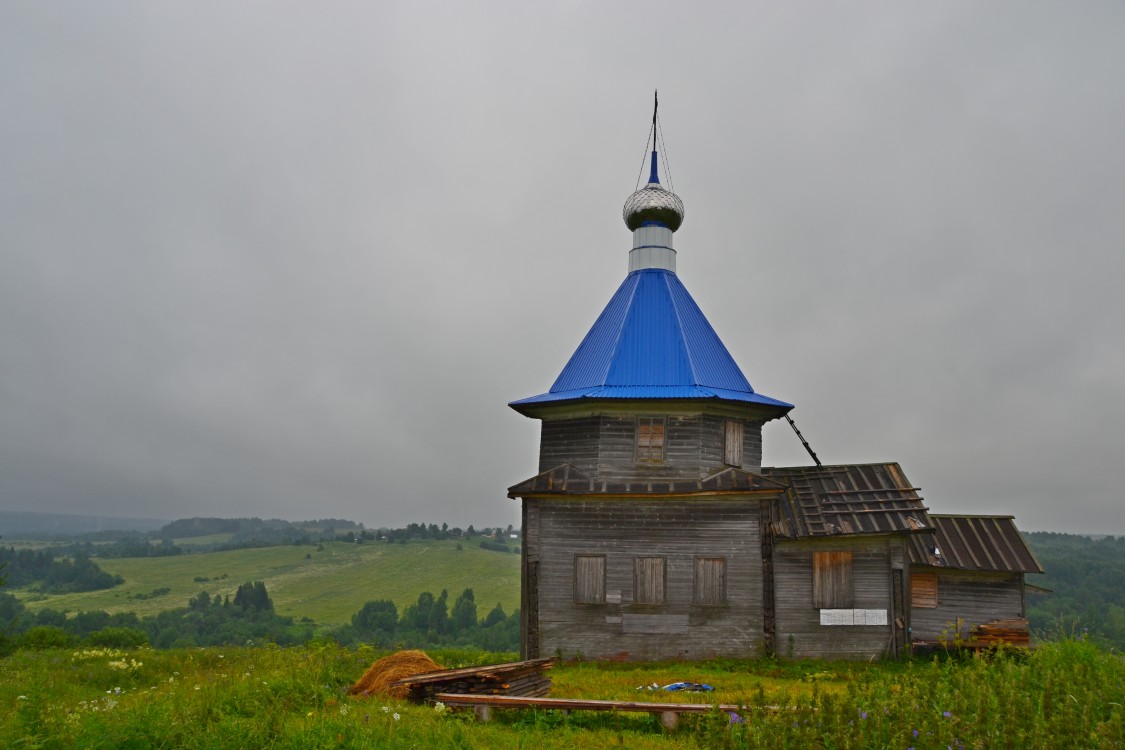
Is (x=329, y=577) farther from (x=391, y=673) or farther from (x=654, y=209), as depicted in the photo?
(x=391, y=673)

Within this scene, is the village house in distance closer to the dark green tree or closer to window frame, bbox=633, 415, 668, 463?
window frame, bbox=633, 415, 668, 463

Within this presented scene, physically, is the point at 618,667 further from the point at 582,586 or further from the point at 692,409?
the point at 692,409

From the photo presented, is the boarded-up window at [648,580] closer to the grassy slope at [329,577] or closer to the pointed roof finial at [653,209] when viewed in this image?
the pointed roof finial at [653,209]

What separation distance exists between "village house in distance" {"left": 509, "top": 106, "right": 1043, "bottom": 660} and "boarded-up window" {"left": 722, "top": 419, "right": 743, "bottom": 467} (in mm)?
54

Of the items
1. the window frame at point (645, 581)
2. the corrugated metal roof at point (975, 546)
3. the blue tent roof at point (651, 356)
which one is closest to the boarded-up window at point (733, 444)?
the blue tent roof at point (651, 356)

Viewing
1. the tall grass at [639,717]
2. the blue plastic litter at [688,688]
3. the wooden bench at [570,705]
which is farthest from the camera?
the blue plastic litter at [688,688]

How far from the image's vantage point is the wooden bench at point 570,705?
9312 mm

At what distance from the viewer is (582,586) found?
18297mm

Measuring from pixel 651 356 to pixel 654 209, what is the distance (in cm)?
617

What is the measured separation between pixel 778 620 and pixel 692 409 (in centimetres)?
590

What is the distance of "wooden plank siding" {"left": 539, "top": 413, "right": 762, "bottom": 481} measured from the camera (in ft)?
61.9

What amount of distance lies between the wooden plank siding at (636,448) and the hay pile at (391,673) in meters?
7.55

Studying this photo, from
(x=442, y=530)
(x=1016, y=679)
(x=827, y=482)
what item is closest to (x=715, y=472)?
(x=827, y=482)

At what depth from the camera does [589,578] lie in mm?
18312
